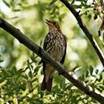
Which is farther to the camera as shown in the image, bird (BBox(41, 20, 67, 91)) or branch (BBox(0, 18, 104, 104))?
bird (BBox(41, 20, 67, 91))

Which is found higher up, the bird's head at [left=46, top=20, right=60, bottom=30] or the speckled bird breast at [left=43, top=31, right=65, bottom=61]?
the bird's head at [left=46, top=20, right=60, bottom=30]

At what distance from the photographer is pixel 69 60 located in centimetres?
903

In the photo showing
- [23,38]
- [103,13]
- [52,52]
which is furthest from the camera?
[52,52]

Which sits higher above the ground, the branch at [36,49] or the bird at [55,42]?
the branch at [36,49]

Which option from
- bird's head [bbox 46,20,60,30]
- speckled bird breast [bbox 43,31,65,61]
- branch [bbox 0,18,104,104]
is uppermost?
branch [bbox 0,18,104,104]

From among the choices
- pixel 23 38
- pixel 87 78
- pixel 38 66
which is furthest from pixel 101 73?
pixel 23 38

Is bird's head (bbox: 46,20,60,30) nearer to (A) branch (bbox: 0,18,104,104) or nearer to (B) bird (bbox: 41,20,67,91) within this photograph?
(B) bird (bbox: 41,20,67,91)

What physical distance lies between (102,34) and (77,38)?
5.81 m

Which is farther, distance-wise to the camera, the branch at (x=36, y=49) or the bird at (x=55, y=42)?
the bird at (x=55, y=42)

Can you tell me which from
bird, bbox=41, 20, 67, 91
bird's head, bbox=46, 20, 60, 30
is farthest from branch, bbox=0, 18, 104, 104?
bird's head, bbox=46, 20, 60, 30

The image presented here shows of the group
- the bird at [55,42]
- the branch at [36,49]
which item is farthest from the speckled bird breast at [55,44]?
the branch at [36,49]

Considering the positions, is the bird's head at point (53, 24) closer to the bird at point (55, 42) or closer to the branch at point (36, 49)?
the bird at point (55, 42)

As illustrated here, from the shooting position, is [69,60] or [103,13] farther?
[69,60]

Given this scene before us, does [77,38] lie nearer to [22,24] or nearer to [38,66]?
[22,24]
